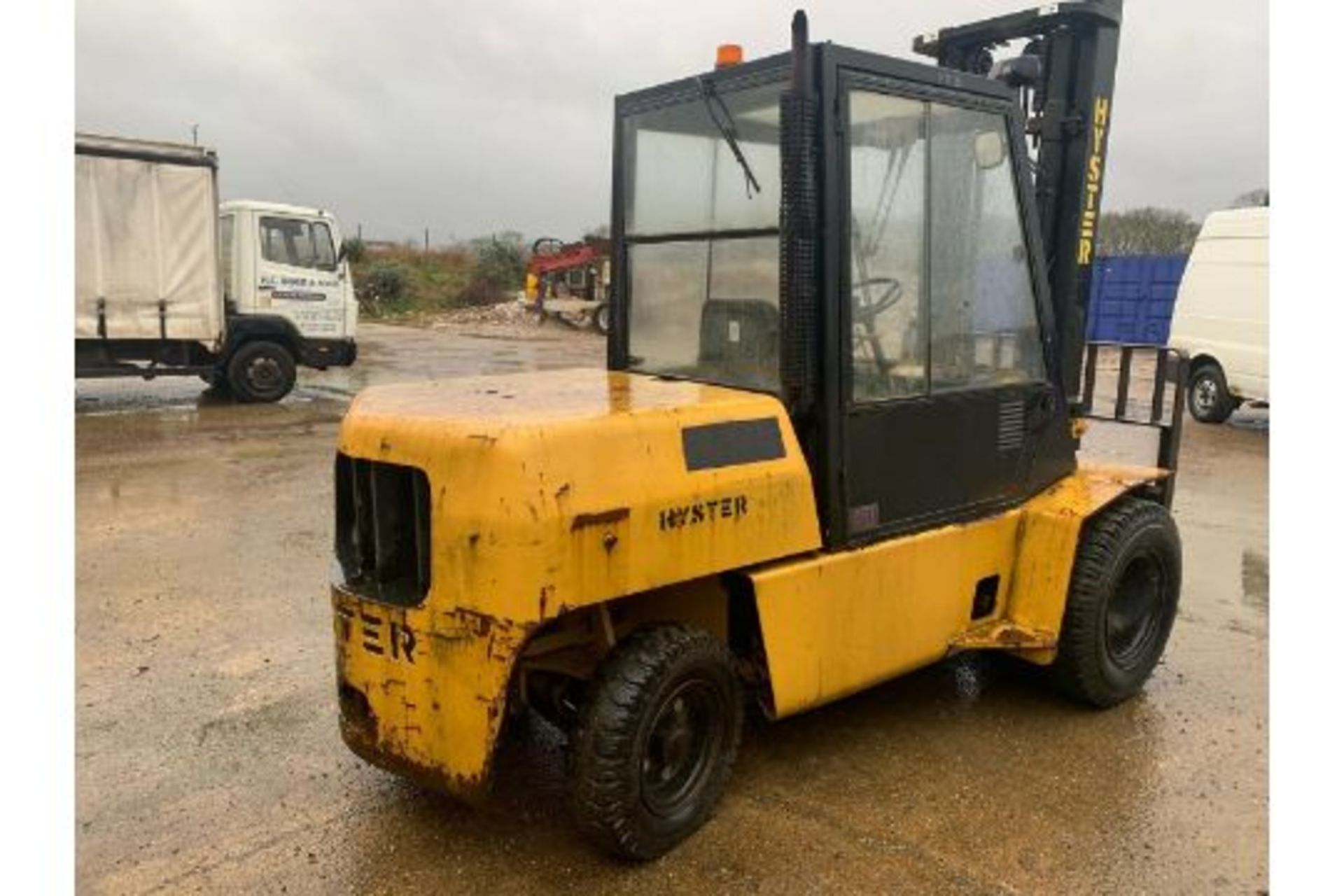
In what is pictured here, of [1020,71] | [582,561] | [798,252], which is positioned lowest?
[582,561]

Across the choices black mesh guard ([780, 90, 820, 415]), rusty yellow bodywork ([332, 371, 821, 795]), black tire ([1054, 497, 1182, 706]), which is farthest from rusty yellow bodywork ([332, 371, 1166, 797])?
black tire ([1054, 497, 1182, 706])

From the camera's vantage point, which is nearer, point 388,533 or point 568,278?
point 388,533

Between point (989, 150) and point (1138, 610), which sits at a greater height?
point (989, 150)

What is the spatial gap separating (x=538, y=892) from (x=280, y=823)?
93cm

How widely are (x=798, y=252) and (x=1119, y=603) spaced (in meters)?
2.30

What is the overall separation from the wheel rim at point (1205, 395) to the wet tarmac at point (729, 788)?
26.6ft

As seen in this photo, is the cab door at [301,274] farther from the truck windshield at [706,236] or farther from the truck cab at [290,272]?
the truck windshield at [706,236]

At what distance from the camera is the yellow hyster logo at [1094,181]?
14.8 feet

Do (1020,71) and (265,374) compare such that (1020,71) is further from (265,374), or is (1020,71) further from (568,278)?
(568,278)

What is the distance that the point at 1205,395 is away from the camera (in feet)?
44.6

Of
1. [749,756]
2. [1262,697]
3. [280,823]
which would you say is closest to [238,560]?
[280,823]

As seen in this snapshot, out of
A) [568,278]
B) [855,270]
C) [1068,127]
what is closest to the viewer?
[855,270]

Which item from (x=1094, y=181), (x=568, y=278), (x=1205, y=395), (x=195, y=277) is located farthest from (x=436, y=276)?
(x=1094, y=181)

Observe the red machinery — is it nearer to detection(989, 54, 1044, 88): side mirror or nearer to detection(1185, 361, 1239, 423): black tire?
detection(1185, 361, 1239, 423): black tire
